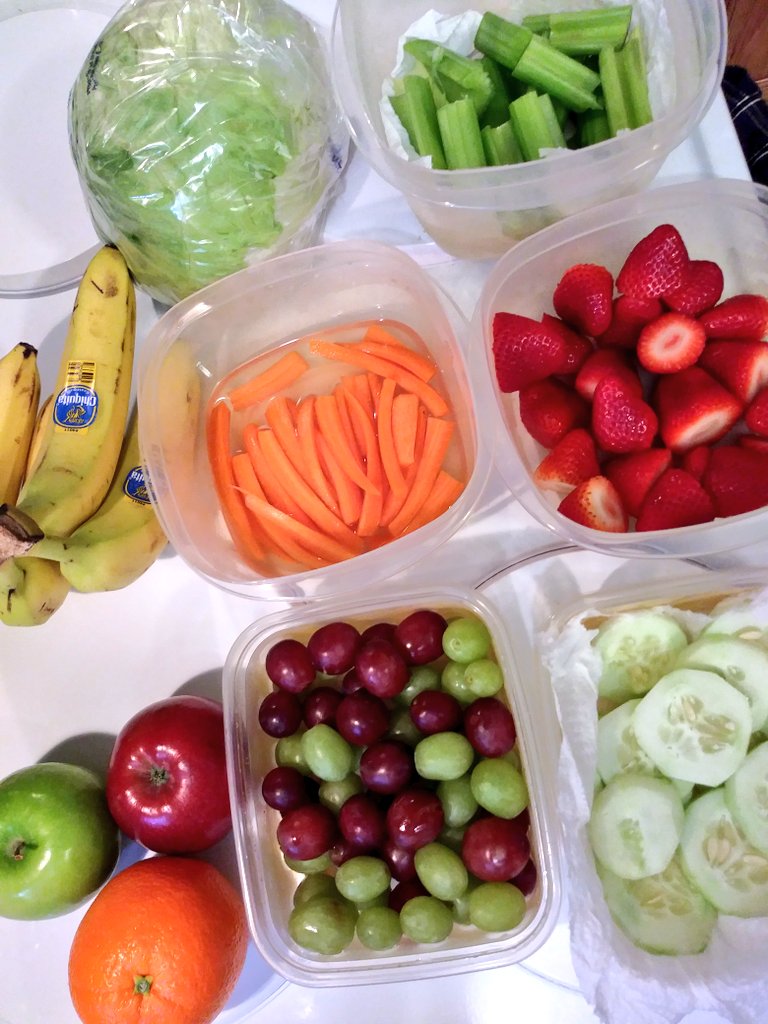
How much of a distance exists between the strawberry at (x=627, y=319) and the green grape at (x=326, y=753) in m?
0.49

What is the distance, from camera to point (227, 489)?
83cm

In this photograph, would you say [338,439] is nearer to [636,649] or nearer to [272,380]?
[272,380]

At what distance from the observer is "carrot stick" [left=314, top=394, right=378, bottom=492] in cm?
81

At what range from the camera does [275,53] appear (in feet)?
2.44

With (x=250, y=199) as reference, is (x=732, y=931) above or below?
below

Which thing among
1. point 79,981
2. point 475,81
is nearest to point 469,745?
point 79,981

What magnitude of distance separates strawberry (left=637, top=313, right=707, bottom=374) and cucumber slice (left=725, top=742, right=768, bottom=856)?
14.5 inches

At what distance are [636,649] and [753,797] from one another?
0.51 feet

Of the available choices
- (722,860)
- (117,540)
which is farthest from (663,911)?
(117,540)

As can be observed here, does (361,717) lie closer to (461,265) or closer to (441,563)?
(441,563)

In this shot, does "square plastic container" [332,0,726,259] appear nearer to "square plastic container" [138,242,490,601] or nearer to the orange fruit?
"square plastic container" [138,242,490,601]

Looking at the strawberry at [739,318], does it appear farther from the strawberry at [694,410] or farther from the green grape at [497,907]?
the green grape at [497,907]

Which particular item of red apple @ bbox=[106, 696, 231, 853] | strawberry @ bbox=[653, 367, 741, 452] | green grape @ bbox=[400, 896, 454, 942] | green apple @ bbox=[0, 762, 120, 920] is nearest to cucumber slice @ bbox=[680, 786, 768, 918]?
green grape @ bbox=[400, 896, 454, 942]

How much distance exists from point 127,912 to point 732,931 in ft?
1.72
